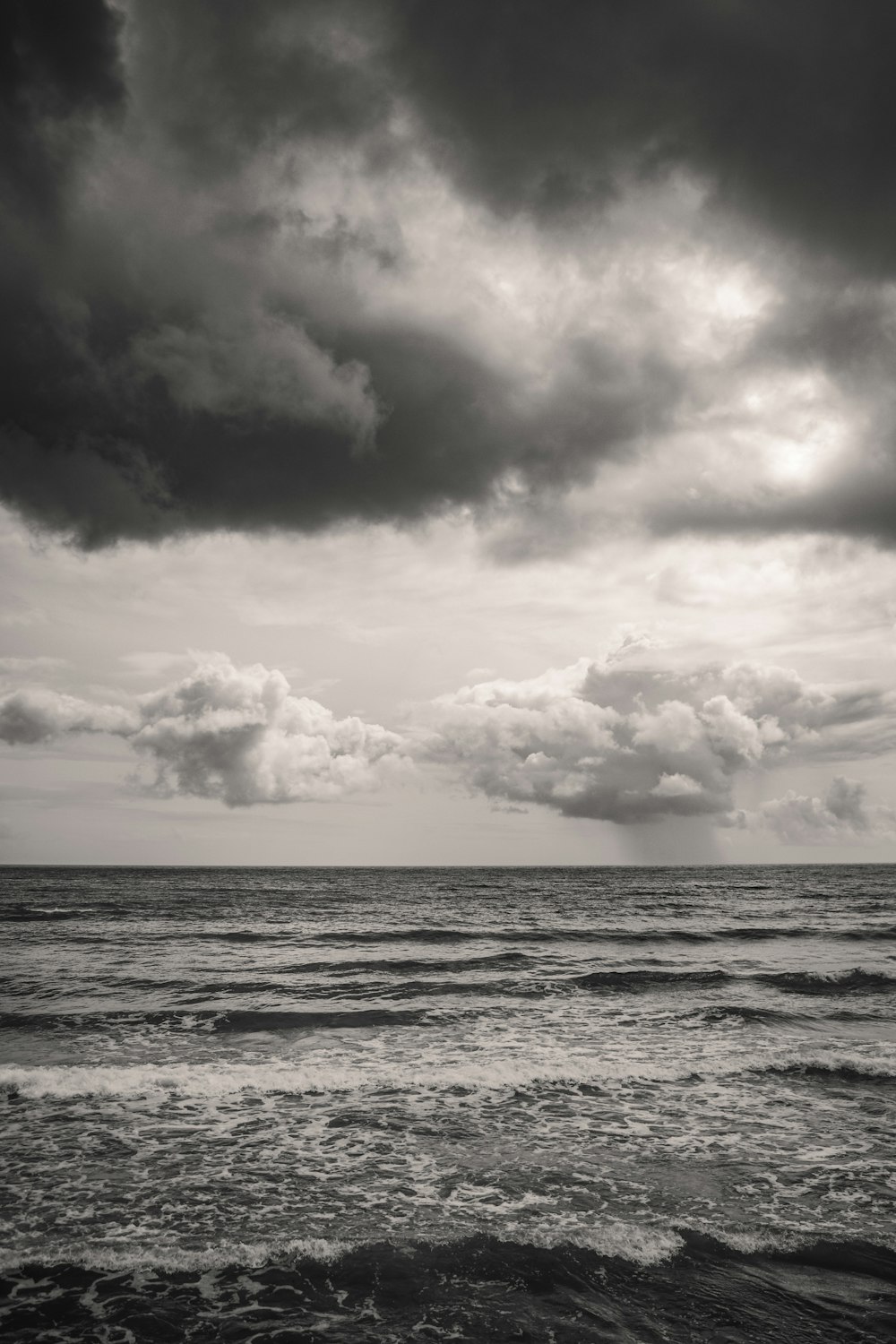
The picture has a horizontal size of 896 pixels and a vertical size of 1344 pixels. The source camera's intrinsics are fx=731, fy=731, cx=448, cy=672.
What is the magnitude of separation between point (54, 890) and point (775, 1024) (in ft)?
265

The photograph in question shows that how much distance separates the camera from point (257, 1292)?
24.4 feet

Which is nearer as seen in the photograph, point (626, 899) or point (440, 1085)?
point (440, 1085)

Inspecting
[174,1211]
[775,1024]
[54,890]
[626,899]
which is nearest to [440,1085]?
[174,1211]

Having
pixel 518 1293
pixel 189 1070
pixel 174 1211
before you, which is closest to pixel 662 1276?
pixel 518 1293

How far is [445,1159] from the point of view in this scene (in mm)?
10766

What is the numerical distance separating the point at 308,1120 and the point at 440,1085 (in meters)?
2.96

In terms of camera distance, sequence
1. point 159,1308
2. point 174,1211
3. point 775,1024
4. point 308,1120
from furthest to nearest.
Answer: point 775,1024, point 308,1120, point 174,1211, point 159,1308

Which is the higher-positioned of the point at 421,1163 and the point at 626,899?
the point at 421,1163

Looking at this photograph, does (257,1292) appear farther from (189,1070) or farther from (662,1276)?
(189,1070)

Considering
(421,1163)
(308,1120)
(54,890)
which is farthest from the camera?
(54,890)

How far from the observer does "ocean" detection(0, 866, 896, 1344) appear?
7188 millimetres

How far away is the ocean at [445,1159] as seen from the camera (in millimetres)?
7188

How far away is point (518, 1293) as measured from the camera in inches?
290

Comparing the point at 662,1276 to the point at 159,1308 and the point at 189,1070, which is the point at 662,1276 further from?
the point at 189,1070
